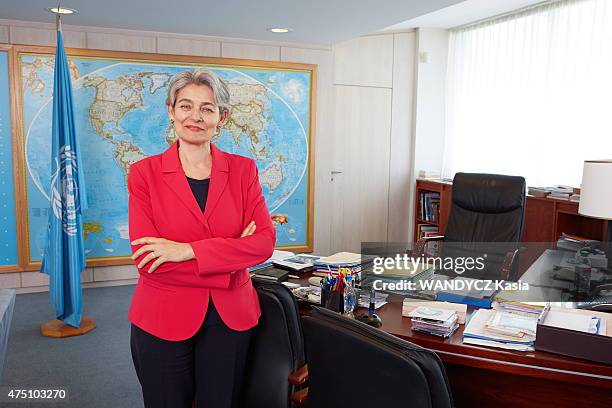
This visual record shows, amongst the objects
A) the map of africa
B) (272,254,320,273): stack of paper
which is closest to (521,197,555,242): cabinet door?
the map of africa

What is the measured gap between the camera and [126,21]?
4539mm

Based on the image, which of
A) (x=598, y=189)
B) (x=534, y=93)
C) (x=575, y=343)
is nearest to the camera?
(x=575, y=343)

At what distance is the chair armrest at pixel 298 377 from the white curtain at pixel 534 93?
3.73 meters

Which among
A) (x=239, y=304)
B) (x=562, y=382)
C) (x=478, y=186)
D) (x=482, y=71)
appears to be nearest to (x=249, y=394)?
(x=239, y=304)

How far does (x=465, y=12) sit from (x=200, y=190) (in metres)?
Result: 4.41

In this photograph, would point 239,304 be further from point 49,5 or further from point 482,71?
point 482,71

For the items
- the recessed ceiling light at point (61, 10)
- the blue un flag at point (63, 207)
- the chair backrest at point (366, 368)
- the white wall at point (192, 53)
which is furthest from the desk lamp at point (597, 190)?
the recessed ceiling light at point (61, 10)

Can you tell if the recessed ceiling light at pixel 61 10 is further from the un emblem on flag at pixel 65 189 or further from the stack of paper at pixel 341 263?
the stack of paper at pixel 341 263

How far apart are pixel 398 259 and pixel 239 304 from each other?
114cm

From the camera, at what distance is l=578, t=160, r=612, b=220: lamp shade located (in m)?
3.24

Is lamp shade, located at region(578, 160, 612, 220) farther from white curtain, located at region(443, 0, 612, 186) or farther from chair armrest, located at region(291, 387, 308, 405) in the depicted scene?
chair armrest, located at region(291, 387, 308, 405)

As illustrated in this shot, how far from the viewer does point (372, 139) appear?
6191 mm

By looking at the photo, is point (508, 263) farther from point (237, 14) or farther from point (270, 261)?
point (237, 14)

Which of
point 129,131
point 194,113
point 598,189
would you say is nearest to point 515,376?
point 194,113
